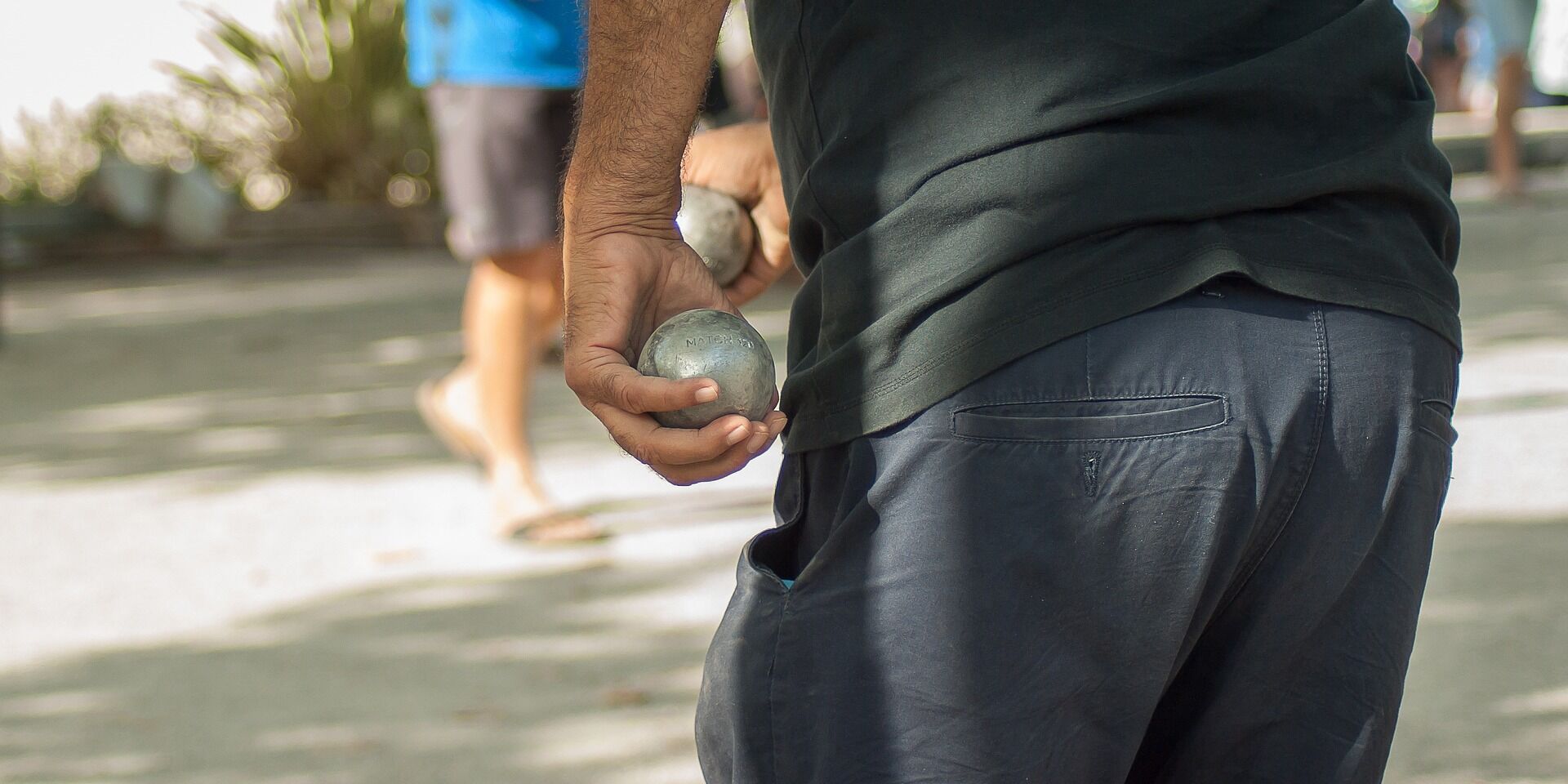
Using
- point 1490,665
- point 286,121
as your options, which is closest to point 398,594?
point 1490,665

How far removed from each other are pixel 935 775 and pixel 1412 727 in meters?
2.13

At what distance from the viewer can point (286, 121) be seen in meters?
12.4

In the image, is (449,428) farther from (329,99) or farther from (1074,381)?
(329,99)

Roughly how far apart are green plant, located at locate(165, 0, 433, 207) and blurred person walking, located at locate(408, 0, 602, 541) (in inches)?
318

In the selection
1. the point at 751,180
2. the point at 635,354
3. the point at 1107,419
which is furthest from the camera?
the point at 751,180

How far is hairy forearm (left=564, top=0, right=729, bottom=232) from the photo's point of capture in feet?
4.62

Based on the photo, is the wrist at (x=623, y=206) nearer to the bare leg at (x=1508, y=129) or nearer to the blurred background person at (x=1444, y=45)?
the bare leg at (x=1508, y=129)

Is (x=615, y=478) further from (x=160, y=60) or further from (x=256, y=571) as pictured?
(x=160, y=60)

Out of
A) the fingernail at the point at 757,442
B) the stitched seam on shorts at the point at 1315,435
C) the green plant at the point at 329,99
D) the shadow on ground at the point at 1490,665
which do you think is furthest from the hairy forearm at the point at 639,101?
the green plant at the point at 329,99

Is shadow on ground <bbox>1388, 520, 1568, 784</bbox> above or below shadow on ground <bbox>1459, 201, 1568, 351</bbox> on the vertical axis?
below

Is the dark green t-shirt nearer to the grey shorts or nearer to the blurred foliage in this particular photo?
the grey shorts

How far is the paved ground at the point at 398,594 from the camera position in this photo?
3.15m

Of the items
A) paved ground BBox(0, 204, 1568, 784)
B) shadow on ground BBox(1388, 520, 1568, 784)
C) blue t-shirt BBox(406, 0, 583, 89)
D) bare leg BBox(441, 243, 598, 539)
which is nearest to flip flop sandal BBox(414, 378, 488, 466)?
bare leg BBox(441, 243, 598, 539)

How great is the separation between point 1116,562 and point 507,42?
126 inches
